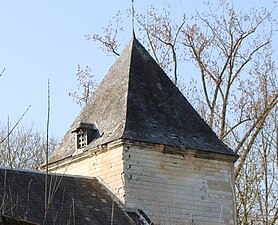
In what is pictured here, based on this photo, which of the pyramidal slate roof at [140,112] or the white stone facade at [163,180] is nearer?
the white stone facade at [163,180]

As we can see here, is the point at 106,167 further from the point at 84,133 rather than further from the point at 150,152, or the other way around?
the point at 84,133

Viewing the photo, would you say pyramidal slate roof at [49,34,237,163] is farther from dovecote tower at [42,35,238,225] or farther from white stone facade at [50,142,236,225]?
white stone facade at [50,142,236,225]

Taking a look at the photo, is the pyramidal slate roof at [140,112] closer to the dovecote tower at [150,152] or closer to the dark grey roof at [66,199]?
the dovecote tower at [150,152]

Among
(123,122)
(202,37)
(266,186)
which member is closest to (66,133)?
(123,122)

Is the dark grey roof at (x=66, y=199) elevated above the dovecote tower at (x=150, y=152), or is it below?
below

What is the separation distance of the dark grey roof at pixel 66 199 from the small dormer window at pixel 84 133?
1.39m

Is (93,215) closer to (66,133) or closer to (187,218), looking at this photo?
(187,218)

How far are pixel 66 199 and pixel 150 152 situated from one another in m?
2.71

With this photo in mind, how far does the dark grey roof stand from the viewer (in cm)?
1306

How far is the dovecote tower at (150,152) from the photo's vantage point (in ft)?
50.5

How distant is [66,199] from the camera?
14.2 meters

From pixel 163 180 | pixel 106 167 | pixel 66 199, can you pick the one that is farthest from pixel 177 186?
pixel 66 199

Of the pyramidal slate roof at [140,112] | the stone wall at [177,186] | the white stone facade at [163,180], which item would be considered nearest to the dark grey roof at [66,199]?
the white stone facade at [163,180]

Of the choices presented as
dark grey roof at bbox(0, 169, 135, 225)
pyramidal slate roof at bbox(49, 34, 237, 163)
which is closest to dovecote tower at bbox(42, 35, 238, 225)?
pyramidal slate roof at bbox(49, 34, 237, 163)
